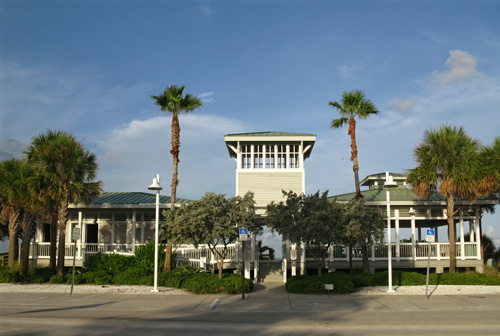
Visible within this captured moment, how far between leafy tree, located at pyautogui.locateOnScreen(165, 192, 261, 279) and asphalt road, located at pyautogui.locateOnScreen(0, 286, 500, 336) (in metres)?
2.72

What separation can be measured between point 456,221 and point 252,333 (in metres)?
22.8

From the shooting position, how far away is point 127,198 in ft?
99.0

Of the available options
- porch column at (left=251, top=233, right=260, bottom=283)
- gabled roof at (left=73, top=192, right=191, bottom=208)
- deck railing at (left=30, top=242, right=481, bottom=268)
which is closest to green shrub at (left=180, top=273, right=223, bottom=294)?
porch column at (left=251, top=233, right=260, bottom=283)

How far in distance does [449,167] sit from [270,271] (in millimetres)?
11010

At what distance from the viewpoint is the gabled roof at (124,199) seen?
27.9 m

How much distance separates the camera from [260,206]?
26469mm

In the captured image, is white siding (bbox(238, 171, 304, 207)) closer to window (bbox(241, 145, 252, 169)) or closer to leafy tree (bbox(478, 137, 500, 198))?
window (bbox(241, 145, 252, 169))

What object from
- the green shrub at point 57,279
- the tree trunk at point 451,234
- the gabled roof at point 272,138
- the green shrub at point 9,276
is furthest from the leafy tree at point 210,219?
the tree trunk at point 451,234

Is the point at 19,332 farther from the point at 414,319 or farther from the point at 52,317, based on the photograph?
the point at 414,319

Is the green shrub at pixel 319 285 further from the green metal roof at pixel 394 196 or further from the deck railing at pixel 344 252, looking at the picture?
the green metal roof at pixel 394 196

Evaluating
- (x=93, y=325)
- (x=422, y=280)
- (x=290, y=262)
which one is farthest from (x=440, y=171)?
(x=93, y=325)

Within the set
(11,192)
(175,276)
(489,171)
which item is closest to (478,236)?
(489,171)

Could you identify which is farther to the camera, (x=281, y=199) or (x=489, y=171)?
(x=281, y=199)

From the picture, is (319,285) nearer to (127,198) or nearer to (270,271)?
(270,271)
